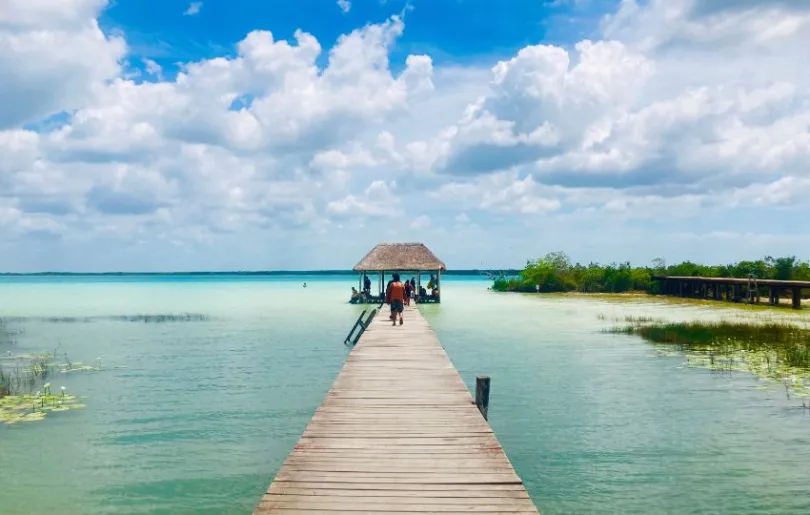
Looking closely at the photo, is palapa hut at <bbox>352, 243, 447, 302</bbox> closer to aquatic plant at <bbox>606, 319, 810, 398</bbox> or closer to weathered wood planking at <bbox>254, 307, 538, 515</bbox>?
aquatic plant at <bbox>606, 319, 810, 398</bbox>

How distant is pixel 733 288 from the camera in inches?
1725

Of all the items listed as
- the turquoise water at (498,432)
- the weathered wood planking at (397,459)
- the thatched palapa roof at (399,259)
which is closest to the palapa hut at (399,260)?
the thatched palapa roof at (399,259)

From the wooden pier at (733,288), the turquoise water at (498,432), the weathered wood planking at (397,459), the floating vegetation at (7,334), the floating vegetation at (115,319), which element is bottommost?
the turquoise water at (498,432)

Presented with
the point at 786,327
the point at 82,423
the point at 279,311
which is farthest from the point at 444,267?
the point at 82,423

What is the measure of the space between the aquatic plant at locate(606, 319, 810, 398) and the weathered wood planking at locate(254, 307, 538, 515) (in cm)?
850

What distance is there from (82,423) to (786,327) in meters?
21.6

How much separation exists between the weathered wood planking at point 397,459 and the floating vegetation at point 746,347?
7988 millimetres

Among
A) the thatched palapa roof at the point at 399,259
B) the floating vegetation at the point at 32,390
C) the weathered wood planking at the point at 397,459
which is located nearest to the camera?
the weathered wood planking at the point at 397,459

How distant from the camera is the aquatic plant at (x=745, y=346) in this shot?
50.4 ft

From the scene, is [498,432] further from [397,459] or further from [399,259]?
[399,259]

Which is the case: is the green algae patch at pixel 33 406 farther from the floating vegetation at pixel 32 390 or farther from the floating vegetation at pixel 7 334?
the floating vegetation at pixel 7 334

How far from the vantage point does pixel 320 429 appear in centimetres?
732

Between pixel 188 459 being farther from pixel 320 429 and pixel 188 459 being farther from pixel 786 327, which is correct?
pixel 786 327

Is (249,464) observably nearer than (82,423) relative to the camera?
Yes
